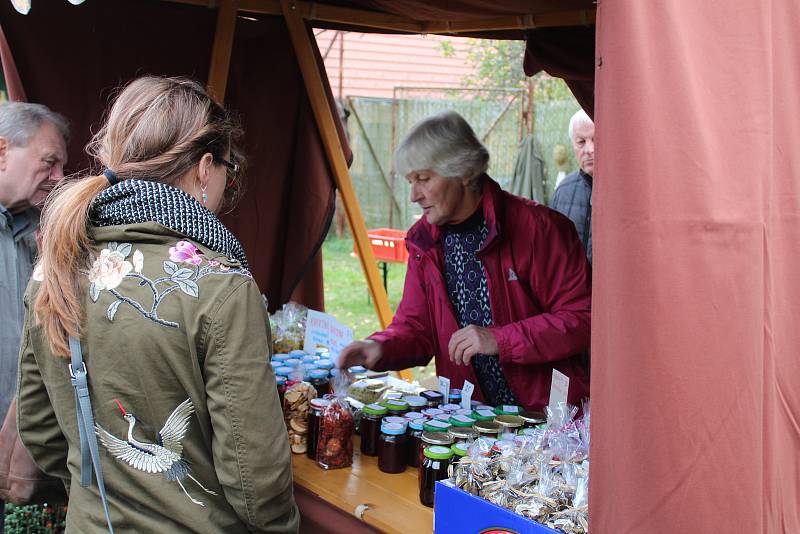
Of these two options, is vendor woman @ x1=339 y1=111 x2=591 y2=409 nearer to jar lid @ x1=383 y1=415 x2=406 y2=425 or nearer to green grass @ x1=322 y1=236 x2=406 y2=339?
jar lid @ x1=383 y1=415 x2=406 y2=425

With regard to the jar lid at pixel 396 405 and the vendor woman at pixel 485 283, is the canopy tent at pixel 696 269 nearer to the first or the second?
the jar lid at pixel 396 405

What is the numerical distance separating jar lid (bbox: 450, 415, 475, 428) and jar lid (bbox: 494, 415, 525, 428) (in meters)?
0.08

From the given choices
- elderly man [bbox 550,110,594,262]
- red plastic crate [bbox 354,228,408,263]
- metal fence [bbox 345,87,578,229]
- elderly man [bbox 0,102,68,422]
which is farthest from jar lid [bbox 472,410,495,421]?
metal fence [bbox 345,87,578,229]

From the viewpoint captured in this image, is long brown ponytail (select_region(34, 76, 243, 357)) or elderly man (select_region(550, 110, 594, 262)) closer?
long brown ponytail (select_region(34, 76, 243, 357))

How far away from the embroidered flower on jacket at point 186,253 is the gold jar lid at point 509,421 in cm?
104

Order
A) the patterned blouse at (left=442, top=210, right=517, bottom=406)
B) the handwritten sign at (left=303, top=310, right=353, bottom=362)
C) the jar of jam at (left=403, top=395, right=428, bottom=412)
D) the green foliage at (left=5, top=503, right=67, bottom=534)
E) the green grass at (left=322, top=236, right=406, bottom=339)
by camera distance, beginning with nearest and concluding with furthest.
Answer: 1. the jar of jam at (left=403, top=395, right=428, bottom=412)
2. the patterned blouse at (left=442, top=210, right=517, bottom=406)
3. the handwritten sign at (left=303, top=310, right=353, bottom=362)
4. the green foliage at (left=5, top=503, right=67, bottom=534)
5. the green grass at (left=322, top=236, right=406, bottom=339)

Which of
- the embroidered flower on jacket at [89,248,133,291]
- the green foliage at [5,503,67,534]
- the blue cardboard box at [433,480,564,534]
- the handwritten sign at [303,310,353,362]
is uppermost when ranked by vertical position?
the embroidered flower on jacket at [89,248,133,291]

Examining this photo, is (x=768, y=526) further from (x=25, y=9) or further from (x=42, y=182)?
(x=42, y=182)

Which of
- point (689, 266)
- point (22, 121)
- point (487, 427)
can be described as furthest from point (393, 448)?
Answer: point (22, 121)

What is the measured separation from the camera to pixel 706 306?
1.23 m

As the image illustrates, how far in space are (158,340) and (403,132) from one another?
9969 mm

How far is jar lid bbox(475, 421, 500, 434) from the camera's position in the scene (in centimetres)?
210

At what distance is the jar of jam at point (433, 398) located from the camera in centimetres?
245

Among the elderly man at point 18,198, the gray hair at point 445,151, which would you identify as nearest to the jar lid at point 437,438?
the gray hair at point 445,151
